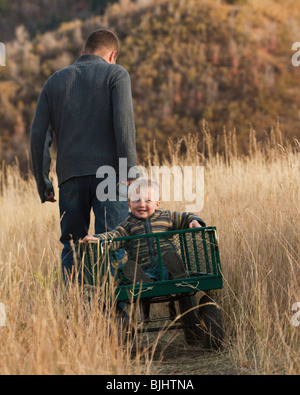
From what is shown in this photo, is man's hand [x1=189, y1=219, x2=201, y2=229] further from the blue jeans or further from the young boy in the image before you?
the blue jeans

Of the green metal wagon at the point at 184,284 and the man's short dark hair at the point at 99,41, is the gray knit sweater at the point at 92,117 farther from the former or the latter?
the green metal wagon at the point at 184,284

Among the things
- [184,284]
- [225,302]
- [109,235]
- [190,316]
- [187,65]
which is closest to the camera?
[184,284]

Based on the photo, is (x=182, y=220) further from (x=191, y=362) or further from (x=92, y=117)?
(x=92, y=117)

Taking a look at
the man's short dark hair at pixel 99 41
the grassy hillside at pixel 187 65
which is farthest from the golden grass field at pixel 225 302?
the grassy hillside at pixel 187 65

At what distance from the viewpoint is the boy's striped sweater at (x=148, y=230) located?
4.61 metres

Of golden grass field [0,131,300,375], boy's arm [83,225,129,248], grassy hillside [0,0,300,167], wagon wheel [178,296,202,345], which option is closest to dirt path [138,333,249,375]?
golden grass field [0,131,300,375]

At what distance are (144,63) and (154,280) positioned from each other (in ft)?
85.4

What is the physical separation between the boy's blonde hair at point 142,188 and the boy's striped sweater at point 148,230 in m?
0.13

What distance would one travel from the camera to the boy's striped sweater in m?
4.61

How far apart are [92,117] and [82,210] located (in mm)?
734

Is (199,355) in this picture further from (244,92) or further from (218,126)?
(244,92)

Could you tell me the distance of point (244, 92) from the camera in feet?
90.5

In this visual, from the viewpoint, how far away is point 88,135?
5309 millimetres

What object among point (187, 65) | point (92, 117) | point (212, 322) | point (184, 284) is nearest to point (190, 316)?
point (212, 322)
